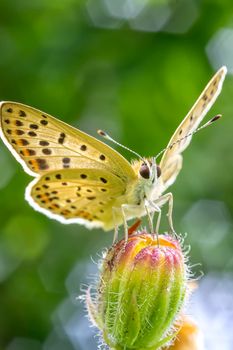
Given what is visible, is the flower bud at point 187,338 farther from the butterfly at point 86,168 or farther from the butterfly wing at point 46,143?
the butterfly wing at point 46,143

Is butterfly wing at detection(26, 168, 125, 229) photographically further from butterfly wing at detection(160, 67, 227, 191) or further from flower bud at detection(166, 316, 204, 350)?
flower bud at detection(166, 316, 204, 350)

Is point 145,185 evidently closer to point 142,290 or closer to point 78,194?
point 78,194

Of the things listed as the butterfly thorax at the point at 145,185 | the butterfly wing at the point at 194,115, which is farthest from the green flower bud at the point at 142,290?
the butterfly wing at the point at 194,115

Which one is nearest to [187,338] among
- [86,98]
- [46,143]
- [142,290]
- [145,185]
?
[142,290]

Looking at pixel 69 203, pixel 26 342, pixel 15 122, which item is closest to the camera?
pixel 15 122

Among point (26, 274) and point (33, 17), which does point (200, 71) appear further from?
point (26, 274)

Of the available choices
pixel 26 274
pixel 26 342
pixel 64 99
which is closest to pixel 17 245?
pixel 26 274

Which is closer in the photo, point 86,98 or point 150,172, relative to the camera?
point 150,172
